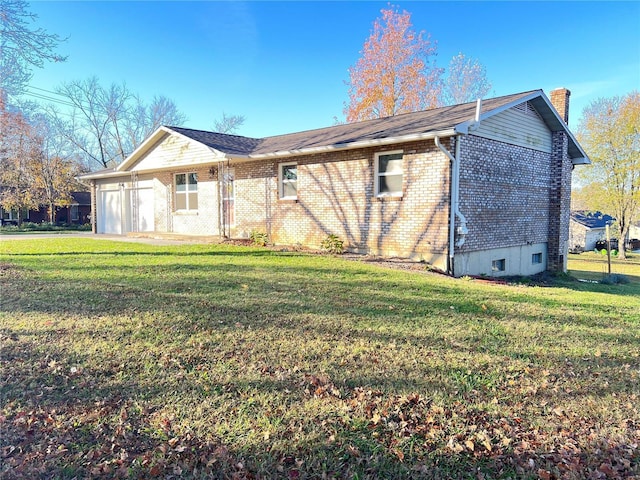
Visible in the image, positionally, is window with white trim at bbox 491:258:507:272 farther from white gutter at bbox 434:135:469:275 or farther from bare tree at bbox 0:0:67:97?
bare tree at bbox 0:0:67:97

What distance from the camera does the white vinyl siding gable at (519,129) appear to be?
1097 centimetres

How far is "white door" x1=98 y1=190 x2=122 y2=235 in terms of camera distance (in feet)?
64.2

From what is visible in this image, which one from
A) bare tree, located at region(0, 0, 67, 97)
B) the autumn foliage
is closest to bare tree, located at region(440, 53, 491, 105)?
the autumn foliage

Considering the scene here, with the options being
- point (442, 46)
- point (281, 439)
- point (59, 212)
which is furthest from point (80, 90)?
point (281, 439)

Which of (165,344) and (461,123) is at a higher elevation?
(461,123)

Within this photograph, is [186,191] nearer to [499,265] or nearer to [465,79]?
[499,265]

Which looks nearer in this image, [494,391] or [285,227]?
[494,391]

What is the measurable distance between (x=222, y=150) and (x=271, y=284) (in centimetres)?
803

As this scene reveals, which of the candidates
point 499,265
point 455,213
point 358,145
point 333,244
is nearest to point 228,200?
point 333,244

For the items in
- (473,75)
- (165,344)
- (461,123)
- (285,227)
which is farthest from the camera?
(473,75)

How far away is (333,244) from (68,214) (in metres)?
39.0

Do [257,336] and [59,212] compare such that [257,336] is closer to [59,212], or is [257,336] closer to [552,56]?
[552,56]

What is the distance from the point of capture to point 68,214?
41.2 metres

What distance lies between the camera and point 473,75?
2991 centimetres
